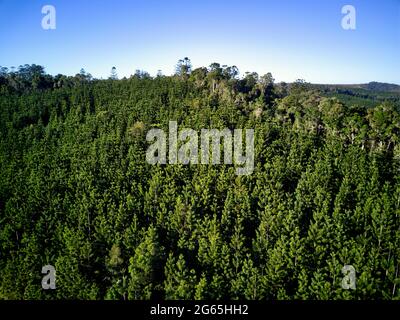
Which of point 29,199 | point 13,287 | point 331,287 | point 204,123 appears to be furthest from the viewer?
point 204,123

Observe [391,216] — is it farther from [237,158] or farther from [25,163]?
[25,163]

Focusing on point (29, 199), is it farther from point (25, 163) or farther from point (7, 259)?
point (25, 163)

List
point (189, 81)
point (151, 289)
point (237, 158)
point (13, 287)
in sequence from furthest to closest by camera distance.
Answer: point (189, 81) → point (237, 158) → point (13, 287) → point (151, 289)

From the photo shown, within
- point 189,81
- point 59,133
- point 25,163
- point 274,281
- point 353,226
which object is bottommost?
point 274,281

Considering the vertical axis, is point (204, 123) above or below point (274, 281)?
above

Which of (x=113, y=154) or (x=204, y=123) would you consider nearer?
(x=113, y=154)
